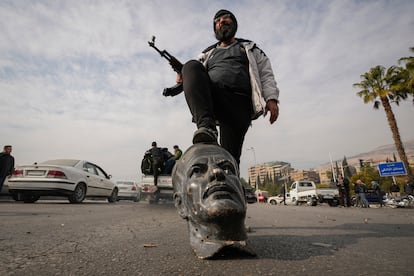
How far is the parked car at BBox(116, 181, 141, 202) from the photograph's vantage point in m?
13.8

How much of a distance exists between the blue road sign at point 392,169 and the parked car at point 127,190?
67.1ft

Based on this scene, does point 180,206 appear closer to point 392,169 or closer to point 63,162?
point 63,162

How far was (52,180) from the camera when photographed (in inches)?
293

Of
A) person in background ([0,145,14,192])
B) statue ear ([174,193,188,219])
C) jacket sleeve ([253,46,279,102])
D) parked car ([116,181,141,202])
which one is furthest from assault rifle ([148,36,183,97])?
parked car ([116,181,141,202])

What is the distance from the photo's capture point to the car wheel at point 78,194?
8023mm

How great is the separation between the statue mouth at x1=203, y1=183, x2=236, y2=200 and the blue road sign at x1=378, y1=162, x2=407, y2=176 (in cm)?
2447

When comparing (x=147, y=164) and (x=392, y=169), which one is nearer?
(x=147, y=164)

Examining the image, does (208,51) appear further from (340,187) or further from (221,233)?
(340,187)

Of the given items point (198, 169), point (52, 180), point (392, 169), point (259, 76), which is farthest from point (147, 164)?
Answer: point (392, 169)

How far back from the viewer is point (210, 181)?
1.31 metres

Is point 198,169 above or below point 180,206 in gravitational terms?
above

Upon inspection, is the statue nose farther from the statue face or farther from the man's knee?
the man's knee

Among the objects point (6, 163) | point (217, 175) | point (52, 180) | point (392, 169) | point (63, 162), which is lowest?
point (217, 175)

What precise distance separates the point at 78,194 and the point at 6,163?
2364 millimetres
